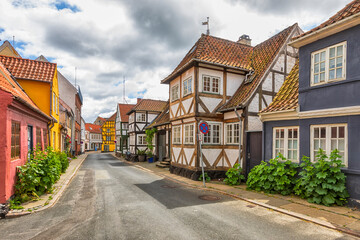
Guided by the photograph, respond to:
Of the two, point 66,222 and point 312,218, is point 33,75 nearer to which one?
point 66,222

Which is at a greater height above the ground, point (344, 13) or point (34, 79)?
point (344, 13)

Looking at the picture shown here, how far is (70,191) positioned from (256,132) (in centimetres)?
908

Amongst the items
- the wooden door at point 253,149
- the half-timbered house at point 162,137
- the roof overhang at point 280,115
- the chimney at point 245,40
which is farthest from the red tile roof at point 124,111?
the roof overhang at point 280,115

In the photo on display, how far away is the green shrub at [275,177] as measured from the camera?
8188 millimetres

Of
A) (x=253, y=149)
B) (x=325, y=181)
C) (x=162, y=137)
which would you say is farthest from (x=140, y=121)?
(x=325, y=181)

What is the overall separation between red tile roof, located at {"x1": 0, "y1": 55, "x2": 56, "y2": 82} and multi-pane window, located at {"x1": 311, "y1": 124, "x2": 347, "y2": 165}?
13.2 m

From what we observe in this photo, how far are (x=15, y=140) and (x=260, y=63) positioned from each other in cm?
1263

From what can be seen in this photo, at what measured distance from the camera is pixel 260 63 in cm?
1295

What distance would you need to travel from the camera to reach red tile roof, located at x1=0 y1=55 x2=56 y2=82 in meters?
11.7

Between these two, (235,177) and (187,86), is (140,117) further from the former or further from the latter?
(235,177)

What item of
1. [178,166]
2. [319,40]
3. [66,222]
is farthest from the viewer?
[178,166]

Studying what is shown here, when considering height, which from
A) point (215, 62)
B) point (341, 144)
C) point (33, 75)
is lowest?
point (341, 144)

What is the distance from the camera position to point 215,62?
12.3 m

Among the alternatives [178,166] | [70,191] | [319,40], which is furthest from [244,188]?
[70,191]
